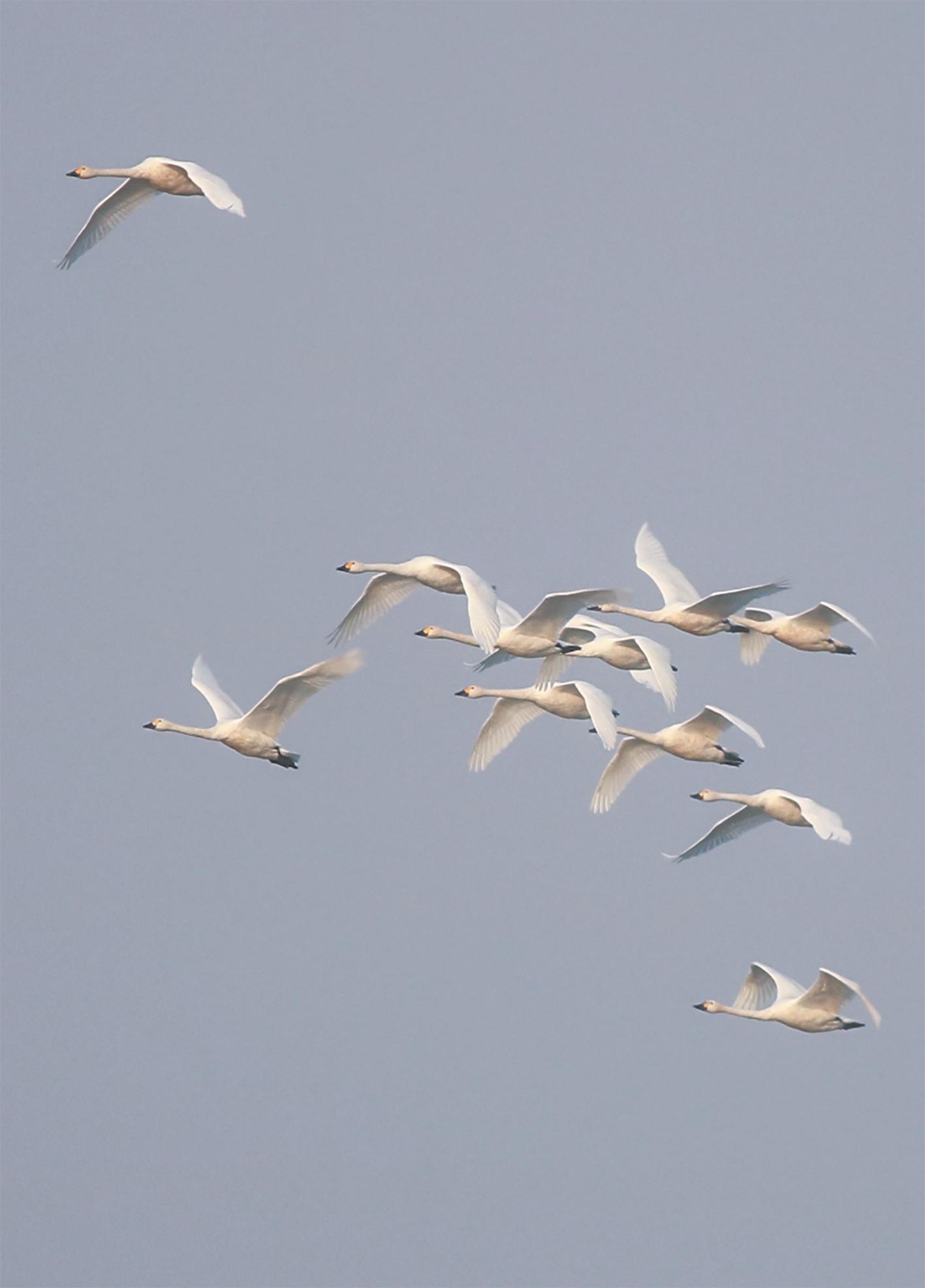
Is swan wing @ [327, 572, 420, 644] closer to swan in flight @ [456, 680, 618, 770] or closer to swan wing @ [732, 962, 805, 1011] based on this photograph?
swan in flight @ [456, 680, 618, 770]

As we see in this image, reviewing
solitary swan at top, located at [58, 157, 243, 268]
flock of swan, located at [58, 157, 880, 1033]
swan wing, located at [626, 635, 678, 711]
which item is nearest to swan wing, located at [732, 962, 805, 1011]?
flock of swan, located at [58, 157, 880, 1033]

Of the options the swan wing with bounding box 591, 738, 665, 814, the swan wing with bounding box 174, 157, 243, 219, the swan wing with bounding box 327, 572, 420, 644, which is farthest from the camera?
the swan wing with bounding box 591, 738, 665, 814

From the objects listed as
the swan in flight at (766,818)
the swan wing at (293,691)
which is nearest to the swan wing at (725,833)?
the swan in flight at (766,818)

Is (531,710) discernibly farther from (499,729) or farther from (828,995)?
(828,995)

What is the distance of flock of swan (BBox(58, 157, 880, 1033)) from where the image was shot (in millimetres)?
37344

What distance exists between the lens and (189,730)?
38969 millimetres

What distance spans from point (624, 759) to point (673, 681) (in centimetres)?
395

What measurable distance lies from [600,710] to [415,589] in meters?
3.06

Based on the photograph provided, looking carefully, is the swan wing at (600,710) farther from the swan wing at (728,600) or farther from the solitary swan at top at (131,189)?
the solitary swan at top at (131,189)

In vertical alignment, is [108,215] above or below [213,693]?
above

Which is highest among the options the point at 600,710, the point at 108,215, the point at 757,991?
the point at 108,215

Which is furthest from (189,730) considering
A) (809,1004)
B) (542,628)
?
(809,1004)

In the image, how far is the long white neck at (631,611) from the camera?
40.5m

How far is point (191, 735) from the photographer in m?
38.8
